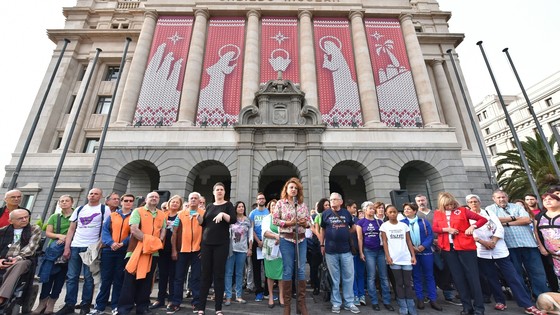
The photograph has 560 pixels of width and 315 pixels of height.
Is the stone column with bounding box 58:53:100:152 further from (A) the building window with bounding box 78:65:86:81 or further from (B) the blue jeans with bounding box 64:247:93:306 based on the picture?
(B) the blue jeans with bounding box 64:247:93:306

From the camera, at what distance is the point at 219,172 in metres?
18.4

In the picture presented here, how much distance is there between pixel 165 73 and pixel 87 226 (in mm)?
15754

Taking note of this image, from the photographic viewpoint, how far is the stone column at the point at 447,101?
2228cm

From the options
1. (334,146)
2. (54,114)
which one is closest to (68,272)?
(334,146)

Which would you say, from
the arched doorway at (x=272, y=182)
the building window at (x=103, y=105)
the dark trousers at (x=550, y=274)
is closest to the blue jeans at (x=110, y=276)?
the dark trousers at (x=550, y=274)

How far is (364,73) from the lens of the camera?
61.1 feet

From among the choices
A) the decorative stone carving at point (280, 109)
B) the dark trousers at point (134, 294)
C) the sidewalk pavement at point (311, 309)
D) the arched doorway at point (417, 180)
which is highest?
the decorative stone carving at point (280, 109)

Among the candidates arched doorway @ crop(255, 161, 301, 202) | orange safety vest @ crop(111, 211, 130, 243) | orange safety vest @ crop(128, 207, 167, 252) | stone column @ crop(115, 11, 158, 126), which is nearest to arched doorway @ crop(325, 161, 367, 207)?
arched doorway @ crop(255, 161, 301, 202)

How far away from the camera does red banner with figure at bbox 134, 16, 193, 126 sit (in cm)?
1711

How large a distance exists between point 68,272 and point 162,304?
6.44ft

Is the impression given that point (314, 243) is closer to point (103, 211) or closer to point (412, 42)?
point (103, 211)

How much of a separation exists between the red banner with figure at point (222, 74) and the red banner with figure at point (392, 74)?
33.5ft

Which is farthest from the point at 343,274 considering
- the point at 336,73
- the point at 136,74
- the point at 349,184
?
the point at 136,74

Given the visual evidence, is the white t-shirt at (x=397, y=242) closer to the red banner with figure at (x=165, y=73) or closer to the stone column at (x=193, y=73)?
the stone column at (x=193, y=73)
